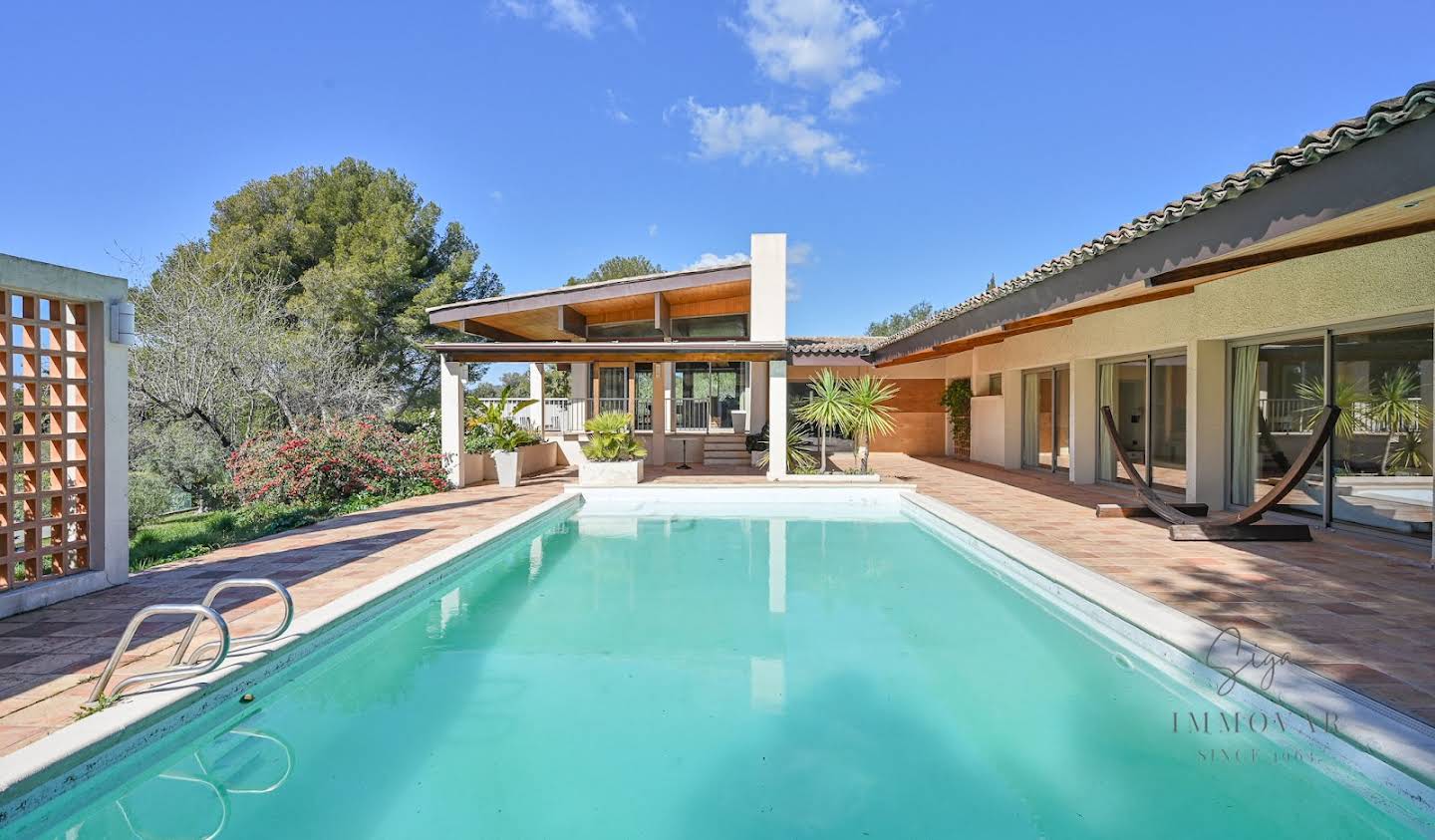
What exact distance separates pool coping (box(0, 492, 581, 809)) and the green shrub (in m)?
7.23

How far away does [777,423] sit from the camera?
13719 millimetres

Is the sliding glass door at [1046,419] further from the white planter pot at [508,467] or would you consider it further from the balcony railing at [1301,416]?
the white planter pot at [508,467]

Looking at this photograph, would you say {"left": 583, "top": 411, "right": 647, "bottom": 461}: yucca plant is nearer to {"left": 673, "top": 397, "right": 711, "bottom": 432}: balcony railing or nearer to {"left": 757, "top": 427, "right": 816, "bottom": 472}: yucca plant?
{"left": 757, "top": 427, "right": 816, "bottom": 472}: yucca plant

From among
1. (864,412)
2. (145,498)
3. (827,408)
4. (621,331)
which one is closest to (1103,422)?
(864,412)

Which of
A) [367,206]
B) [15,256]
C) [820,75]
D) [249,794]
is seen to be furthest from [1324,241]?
[367,206]

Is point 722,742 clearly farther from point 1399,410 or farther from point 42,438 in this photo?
point 1399,410

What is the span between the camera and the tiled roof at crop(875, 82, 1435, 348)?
3.60m

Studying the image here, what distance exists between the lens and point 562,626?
19.1ft

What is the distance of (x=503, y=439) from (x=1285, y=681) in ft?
43.5

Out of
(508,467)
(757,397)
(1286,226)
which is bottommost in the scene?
(508,467)

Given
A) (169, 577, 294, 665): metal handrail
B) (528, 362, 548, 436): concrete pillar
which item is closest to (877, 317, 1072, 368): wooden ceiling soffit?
(528, 362, 548, 436): concrete pillar

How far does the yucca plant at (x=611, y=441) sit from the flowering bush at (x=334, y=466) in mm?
2996

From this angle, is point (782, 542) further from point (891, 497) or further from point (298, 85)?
point (298, 85)

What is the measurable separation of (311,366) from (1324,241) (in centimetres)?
1919
